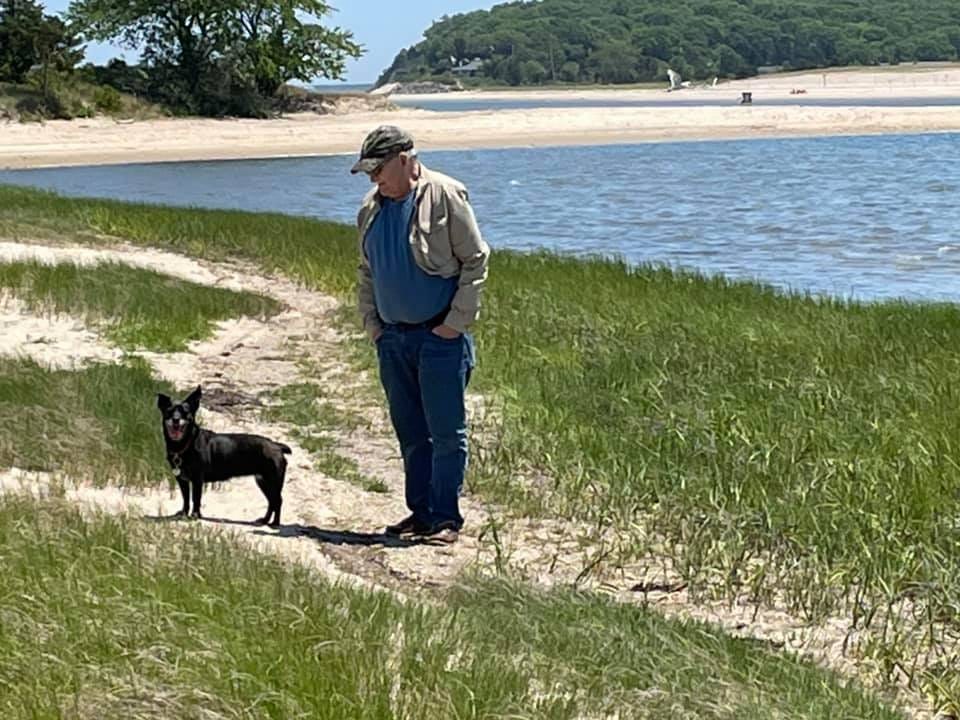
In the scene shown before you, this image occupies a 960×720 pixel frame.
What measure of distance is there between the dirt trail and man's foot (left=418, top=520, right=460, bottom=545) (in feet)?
0.14

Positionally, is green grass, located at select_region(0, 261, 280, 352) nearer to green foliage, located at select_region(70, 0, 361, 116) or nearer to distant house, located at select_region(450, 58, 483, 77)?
green foliage, located at select_region(70, 0, 361, 116)

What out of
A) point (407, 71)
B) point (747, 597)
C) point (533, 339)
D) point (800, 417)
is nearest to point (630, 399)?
point (800, 417)

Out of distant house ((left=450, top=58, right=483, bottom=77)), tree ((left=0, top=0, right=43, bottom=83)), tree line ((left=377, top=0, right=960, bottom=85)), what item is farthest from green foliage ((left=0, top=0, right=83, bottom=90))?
distant house ((left=450, top=58, right=483, bottom=77))

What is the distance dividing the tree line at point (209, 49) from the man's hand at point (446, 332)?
5263cm

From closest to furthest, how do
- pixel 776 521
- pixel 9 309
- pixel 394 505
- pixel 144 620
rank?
pixel 144 620 → pixel 776 521 → pixel 394 505 → pixel 9 309

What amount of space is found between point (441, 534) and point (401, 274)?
1290mm

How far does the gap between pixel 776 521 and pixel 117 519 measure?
3.00 m

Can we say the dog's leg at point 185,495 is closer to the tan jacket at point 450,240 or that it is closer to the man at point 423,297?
the man at point 423,297

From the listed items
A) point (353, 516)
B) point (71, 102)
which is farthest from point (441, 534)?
point (71, 102)

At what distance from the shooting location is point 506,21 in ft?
635

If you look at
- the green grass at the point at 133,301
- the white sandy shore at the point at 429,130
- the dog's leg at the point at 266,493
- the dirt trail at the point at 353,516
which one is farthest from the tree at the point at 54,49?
the dog's leg at the point at 266,493

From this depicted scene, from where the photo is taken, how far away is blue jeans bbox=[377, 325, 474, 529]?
667 centimetres

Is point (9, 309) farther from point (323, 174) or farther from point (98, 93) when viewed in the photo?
point (98, 93)

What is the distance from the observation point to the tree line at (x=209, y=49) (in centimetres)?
5859
